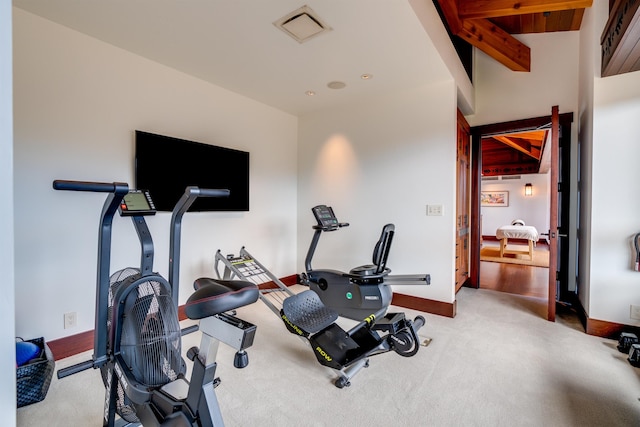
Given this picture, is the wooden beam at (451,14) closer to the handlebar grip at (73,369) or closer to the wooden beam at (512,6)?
the wooden beam at (512,6)

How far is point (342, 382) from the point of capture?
191cm

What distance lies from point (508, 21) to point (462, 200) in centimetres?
237

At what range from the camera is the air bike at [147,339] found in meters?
1.09

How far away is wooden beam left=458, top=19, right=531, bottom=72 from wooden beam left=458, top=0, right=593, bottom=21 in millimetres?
194

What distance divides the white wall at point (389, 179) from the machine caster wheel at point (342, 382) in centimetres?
175

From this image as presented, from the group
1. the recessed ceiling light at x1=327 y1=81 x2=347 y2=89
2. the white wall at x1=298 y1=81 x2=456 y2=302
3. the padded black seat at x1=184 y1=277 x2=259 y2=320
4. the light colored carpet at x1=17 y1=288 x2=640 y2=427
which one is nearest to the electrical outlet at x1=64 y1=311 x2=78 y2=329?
the light colored carpet at x1=17 y1=288 x2=640 y2=427

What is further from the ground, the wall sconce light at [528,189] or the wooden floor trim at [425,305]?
the wall sconce light at [528,189]

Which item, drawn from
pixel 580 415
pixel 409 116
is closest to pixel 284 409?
pixel 580 415

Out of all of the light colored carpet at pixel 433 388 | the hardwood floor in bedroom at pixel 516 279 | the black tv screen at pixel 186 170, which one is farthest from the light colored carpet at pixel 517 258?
the black tv screen at pixel 186 170

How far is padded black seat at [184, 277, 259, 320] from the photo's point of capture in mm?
983

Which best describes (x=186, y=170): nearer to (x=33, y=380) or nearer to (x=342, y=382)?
(x=33, y=380)

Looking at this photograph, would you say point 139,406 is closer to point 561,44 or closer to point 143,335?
point 143,335

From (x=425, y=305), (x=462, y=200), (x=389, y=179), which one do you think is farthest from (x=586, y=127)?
(x=425, y=305)

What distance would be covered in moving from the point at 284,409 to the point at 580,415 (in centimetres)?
170
